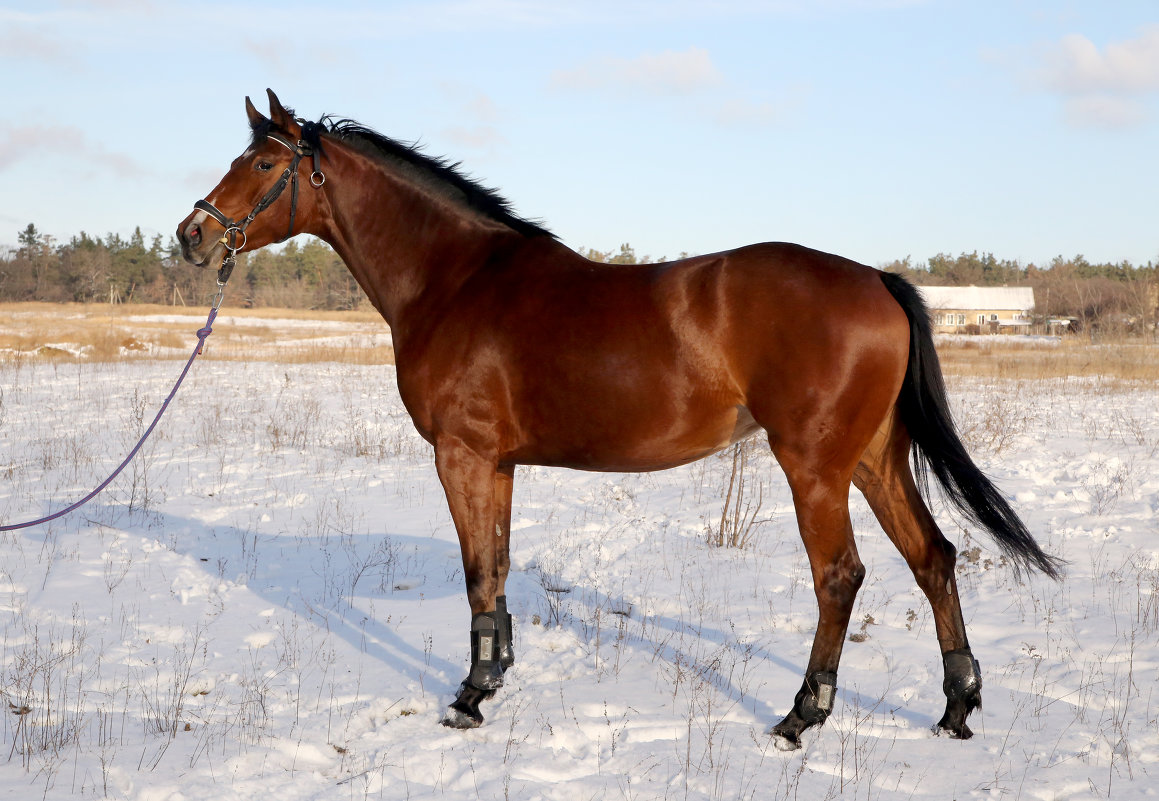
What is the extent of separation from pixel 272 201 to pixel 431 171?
83 cm

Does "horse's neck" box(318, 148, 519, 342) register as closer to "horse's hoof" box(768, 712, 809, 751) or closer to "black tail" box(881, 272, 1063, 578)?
"black tail" box(881, 272, 1063, 578)

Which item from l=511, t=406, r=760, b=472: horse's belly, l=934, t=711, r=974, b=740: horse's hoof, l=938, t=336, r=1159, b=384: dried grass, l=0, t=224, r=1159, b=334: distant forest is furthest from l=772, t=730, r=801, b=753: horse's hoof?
l=0, t=224, r=1159, b=334: distant forest

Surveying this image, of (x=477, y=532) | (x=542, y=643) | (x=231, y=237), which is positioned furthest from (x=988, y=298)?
(x=231, y=237)

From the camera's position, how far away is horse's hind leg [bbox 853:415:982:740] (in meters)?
3.52

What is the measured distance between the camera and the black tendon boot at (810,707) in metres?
→ 3.42

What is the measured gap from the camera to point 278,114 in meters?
4.09

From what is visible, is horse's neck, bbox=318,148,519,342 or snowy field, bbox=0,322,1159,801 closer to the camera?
snowy field, bbox=0,322,1159,801

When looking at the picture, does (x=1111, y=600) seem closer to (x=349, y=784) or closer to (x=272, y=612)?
(x=349, y=784)

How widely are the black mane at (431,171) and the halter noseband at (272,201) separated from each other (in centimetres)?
8

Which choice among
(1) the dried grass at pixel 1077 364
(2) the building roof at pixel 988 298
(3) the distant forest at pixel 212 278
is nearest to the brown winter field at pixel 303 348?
(1) the dried grass at pixel 1077 364

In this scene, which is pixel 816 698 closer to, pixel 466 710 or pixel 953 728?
pixel 953 728

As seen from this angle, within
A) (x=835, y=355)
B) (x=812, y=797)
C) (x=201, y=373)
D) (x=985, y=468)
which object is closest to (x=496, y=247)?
(x=835, y=355)

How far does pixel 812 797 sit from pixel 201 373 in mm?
16980

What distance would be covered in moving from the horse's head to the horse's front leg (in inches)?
58.1
